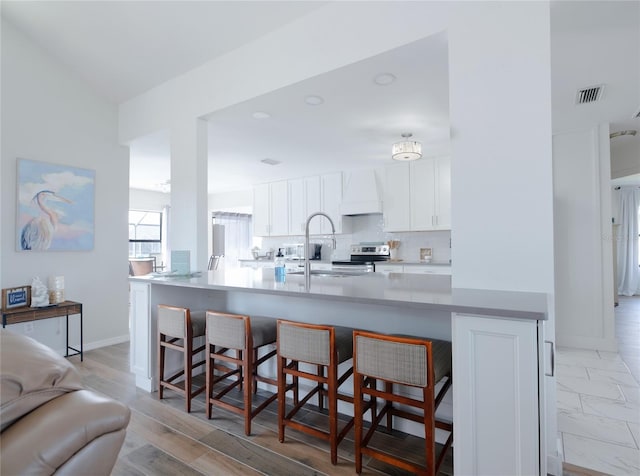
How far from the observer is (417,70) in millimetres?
2461

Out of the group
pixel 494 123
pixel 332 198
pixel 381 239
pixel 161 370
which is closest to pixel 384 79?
pixel 494 123

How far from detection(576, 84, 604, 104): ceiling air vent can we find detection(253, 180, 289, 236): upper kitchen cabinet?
178 inches

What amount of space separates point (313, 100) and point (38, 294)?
3.15m

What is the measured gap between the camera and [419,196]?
523 centimetres

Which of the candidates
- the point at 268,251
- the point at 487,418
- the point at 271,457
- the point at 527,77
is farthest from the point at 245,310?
the point at 268,251

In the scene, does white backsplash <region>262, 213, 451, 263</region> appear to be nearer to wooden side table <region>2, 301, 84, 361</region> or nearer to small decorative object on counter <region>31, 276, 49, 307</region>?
wooden side table <region>2, 301, 84, 361</region>

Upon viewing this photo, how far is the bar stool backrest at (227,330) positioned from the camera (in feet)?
6.93

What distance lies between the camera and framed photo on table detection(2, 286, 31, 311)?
317cm

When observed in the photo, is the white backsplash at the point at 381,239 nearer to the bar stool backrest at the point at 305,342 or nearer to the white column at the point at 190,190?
the white column at the point at 190,190

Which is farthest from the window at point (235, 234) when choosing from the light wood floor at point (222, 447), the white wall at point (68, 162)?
the light wood floor at point (222, 447)

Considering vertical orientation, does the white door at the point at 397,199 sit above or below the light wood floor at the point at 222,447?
above

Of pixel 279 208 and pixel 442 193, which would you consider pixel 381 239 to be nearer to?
pixel 442 193

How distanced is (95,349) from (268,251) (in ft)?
12.6

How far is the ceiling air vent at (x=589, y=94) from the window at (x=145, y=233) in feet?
25.5
